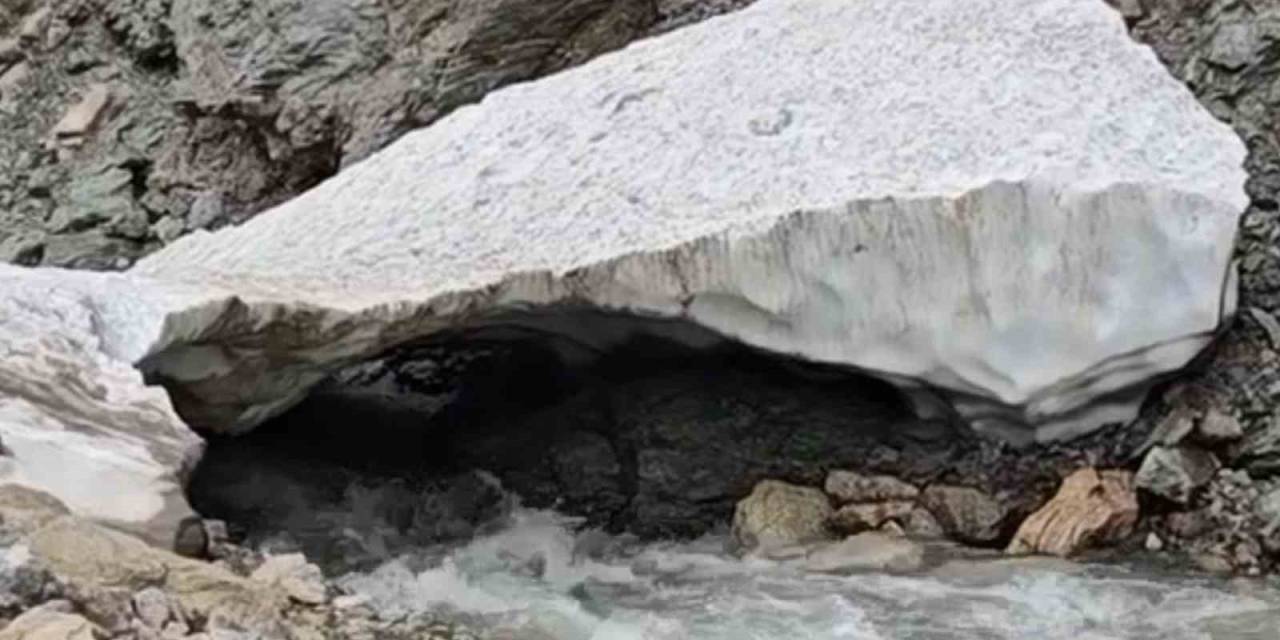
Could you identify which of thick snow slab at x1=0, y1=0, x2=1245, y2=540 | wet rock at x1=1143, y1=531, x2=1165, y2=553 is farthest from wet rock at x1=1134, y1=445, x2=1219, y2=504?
thick snow slab at x1=0, y1=0, x2=1245, y2=540

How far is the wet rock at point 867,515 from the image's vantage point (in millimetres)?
6391

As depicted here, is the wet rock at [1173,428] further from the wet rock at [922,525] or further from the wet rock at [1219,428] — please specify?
the wet rock at [922,525]

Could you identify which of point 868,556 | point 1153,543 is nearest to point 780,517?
point 868,556

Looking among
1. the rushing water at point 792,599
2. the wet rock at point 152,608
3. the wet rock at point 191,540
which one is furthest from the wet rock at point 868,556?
the wet rock at point 152,608

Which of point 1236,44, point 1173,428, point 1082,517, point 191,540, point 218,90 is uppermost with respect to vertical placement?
point 1236,44

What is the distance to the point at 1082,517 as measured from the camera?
617 centimetres

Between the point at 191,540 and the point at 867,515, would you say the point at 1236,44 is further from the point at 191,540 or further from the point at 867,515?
the point at 191,540

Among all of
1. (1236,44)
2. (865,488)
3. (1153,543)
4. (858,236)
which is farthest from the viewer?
(1236,44)

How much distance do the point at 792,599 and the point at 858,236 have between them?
1.33 metres

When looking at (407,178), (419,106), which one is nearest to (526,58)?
(419,106)

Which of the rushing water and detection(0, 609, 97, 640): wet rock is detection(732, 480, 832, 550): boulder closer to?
the rushing water

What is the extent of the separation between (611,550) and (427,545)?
70 cm

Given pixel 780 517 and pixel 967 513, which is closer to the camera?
pixel 967 513

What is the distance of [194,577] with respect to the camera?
4359 millimetres
